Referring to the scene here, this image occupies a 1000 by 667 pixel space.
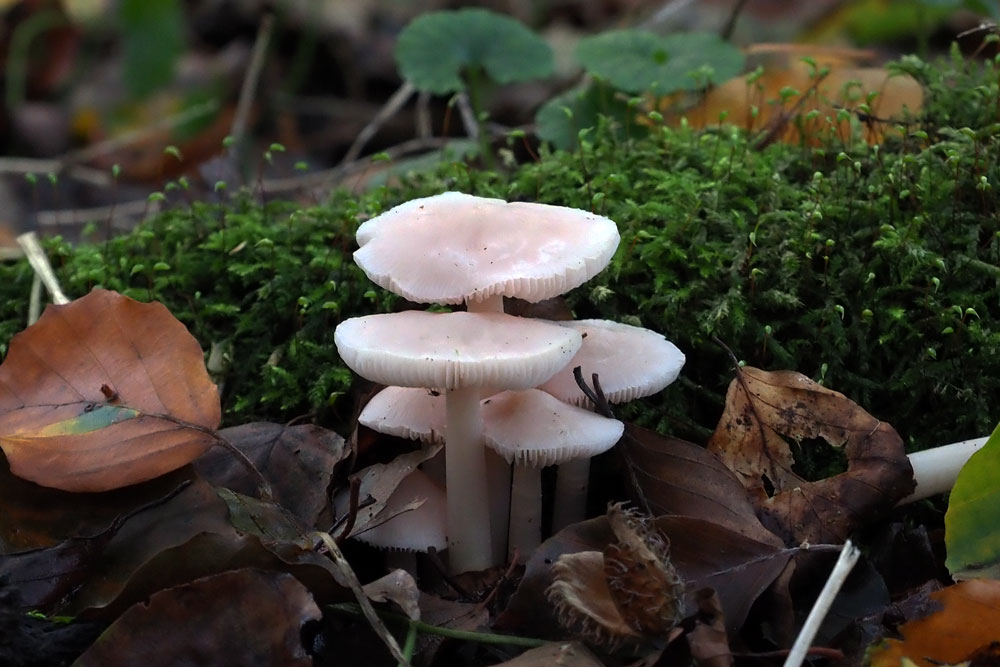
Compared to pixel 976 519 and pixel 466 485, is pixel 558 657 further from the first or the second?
pixel 976 519

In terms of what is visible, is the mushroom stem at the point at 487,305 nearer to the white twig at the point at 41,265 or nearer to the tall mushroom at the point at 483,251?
the tall mushroom at the point at 483,251

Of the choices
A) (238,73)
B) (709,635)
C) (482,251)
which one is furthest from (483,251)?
(238,73)

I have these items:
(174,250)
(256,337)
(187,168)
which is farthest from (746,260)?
(187,168)

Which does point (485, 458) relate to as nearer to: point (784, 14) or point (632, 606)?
point (632, 606)

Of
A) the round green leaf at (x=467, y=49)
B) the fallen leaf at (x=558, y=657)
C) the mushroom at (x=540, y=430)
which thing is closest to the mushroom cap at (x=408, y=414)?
the mushroom at (x=540, y=430)

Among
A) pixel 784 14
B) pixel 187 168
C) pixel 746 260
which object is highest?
pixel 746 260

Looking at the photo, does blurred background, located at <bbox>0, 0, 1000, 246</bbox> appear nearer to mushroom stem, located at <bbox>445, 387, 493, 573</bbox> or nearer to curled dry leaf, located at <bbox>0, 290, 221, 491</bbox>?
curled dry leaf, located at <bbox>0, 290, 221, 491</bbox>
